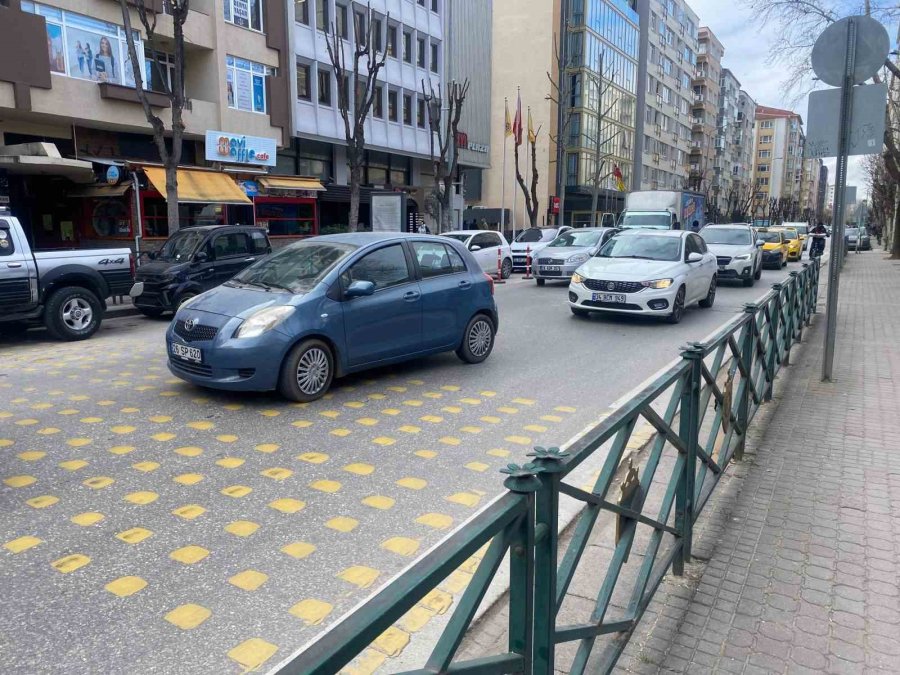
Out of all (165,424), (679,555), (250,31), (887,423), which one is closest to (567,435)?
(679,555)

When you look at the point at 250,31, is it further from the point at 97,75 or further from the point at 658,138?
the point at 658,138

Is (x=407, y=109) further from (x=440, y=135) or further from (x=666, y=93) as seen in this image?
(x=666, y=93)

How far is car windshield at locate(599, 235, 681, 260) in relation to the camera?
12.4 metres

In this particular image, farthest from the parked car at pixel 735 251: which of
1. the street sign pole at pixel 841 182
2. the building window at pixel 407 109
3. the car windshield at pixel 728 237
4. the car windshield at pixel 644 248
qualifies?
the building window at pixel 407 109

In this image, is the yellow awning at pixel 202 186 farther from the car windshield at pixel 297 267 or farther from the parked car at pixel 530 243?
the car windshield at pixel 297 267

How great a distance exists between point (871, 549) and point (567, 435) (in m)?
2.45

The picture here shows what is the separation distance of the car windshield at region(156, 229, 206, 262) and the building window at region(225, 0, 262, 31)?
15284 mm

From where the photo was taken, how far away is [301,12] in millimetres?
28938

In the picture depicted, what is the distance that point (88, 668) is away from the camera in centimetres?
275

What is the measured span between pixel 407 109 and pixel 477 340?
2959 centimetres

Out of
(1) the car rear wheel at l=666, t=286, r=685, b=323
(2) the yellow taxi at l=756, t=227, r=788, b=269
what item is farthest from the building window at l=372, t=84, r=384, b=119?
(1) the car rear wheel at l=666, t=286, r=685, b=323

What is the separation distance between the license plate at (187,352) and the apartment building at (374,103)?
2145 cm

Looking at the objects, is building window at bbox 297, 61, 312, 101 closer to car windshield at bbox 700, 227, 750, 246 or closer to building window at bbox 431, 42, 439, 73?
building window at bbox 431, 42, 439, 73

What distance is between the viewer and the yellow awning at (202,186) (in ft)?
67.4
